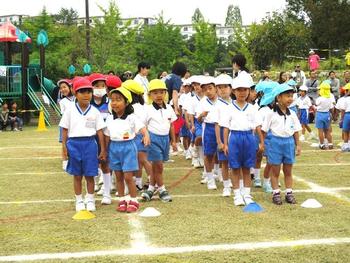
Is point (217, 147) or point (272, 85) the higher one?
point (272, 85)

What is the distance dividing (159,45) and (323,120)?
33199 millimetres

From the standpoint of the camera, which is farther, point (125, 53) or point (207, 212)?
point (125, 53)

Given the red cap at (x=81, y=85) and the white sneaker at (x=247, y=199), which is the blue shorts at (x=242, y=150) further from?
the red cap at (x=81, y=85)

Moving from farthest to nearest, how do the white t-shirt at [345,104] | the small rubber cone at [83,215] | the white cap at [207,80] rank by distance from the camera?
the white t-shirt at [345,104]
the white cap at [207,80]
the small rubber cone at [83,215]

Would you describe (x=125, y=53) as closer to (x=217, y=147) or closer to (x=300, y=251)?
(x=217, y=147)

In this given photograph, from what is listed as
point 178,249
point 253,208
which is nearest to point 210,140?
point 253,208

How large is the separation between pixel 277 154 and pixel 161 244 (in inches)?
95.8

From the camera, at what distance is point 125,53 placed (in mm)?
38844

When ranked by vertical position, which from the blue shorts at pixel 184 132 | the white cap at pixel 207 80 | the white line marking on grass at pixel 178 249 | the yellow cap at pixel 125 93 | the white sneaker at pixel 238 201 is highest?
the white cap at pixel 207 80

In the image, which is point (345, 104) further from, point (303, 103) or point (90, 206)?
point (90, 206)

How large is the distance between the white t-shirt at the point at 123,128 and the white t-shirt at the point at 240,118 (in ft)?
3.71

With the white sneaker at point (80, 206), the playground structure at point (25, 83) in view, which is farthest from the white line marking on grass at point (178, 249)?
the playground structure at point (25, 83)

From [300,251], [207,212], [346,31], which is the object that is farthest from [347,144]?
[346,31]

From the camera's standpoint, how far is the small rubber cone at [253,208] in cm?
610
